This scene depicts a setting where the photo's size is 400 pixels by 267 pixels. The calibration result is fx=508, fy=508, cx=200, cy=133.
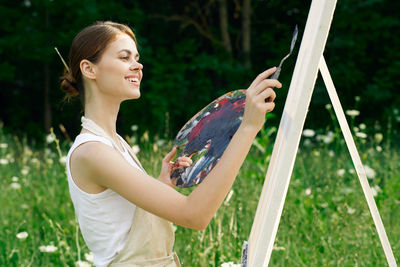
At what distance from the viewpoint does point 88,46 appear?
144cm

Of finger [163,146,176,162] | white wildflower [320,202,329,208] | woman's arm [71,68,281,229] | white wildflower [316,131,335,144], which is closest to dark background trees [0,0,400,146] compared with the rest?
white wildflower [316,131,335,144]

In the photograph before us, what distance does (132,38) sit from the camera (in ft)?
5.00

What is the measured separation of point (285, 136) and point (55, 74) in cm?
989

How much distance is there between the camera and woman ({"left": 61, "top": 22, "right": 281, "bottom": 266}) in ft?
3.80

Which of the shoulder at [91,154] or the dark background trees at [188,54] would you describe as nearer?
the shoulder at [91,154]

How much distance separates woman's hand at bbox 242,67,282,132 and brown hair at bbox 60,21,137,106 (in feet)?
1.63

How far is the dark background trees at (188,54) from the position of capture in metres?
8.53

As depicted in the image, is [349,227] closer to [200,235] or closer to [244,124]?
[200,235]

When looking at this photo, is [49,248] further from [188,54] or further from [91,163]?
[188,54]

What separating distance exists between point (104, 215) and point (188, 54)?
8113 millimetres

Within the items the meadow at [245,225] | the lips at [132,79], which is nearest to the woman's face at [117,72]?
the lips at [132,79]

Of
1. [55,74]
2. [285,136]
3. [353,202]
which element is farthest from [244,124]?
[55,74]

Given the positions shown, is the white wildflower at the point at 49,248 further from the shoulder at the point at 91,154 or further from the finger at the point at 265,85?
the finger at the point at 265,85

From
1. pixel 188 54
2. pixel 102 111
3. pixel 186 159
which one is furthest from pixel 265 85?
pixel 188 54
